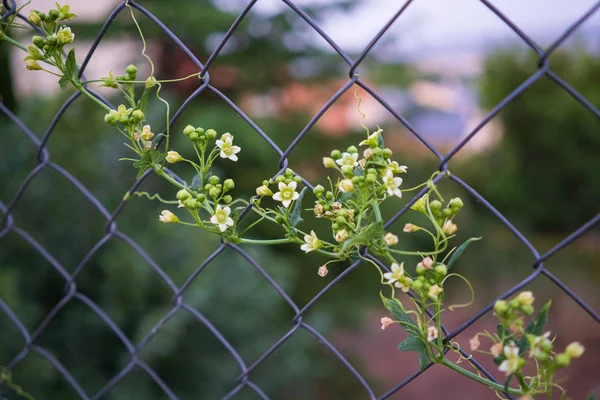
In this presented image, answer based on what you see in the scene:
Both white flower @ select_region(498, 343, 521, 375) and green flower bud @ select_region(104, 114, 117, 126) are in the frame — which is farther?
green flower bud @ select_region(104, 114, 117, 126)

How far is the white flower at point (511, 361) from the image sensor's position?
0.46 m

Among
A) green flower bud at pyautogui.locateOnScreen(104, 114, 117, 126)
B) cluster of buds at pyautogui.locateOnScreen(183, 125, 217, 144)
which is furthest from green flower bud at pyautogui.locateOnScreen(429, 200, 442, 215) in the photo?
green flower bud at pyautogui.locateOnScreen(104, 114, 117, 126)

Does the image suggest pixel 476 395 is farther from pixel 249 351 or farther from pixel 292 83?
pixel 292 83

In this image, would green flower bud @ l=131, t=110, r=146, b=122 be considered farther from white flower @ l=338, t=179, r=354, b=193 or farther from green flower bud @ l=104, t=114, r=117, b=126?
white flower @ l=338, t=179, r=354, b=193

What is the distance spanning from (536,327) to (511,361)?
0.04 meters

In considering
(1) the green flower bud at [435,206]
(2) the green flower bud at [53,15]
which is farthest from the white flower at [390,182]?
(2) the green flower bud at [53,15]

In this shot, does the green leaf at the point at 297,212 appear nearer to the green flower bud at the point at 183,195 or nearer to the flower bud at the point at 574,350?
the green flower bud at the point at 183,195

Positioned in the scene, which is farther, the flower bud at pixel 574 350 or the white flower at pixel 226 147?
the white flower at pixel 226 147

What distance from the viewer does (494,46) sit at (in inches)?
144

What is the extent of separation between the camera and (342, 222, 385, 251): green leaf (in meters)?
0.51

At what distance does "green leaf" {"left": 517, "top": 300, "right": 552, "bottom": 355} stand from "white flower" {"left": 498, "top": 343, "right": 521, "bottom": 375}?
0.02 metres

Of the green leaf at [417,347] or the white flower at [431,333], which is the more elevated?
the white flower at [431,333]

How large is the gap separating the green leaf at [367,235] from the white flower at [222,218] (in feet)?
0.46

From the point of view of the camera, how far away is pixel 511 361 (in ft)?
1.51
